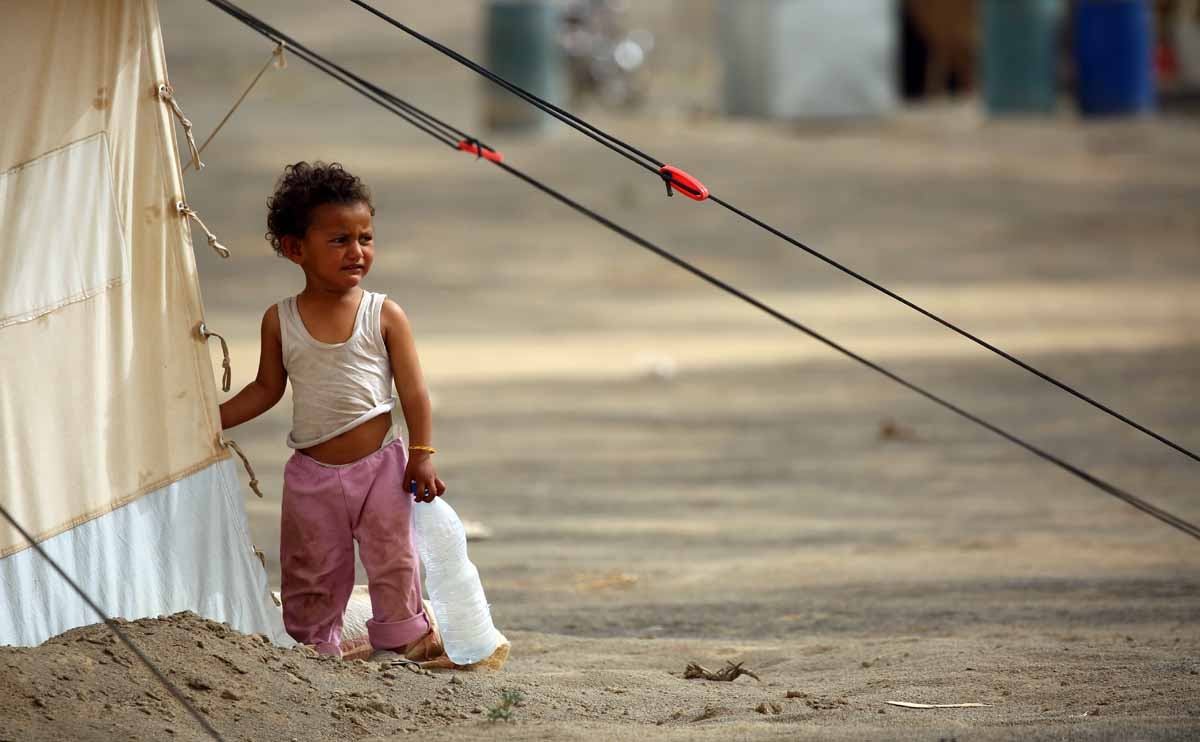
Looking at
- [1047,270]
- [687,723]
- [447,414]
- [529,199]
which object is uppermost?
[529,199]

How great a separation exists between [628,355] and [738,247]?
4833 millimetres

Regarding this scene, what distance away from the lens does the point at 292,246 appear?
14.5 ft

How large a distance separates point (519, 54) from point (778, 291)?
7877mm

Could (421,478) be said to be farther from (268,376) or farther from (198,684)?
(198,684)

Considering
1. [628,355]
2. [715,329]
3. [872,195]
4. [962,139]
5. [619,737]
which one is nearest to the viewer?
[619,737]

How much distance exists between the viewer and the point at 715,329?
1481 cm

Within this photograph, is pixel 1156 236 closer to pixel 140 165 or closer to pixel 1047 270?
pixel 1047 270

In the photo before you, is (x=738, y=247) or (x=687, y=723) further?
(x=738, y=247)

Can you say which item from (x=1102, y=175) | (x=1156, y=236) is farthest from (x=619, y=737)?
(x=1102, y=175)

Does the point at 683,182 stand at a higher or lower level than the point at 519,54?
lower

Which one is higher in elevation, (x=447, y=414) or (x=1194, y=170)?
(x=1194, y=170)

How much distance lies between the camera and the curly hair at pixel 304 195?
14.2ft

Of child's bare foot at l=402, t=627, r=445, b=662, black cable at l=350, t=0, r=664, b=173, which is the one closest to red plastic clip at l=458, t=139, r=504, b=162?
black cable at l=350, t=0, r=664, b=173

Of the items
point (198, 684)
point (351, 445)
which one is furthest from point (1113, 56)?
point (198, 684)
